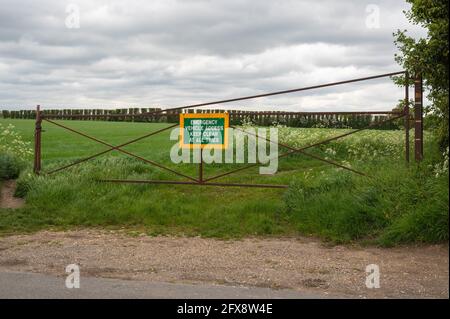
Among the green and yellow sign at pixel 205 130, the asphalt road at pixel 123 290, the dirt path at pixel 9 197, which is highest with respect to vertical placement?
the green and yellow sign at pixel 205 130

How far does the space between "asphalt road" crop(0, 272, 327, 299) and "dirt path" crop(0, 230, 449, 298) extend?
0.98 feet

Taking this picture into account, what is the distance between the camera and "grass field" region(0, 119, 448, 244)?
8.76 m

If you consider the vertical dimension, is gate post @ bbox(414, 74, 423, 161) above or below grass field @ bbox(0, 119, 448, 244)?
above

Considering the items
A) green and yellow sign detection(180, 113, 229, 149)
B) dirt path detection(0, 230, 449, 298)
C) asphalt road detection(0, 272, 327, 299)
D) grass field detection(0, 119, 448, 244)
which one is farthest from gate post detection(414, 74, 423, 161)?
asphalt road detection(0, 272, 327, 299)

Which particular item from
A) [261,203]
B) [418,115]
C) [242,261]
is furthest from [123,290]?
[418,115]

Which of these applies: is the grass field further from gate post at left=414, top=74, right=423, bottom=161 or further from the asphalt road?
the asphalt road

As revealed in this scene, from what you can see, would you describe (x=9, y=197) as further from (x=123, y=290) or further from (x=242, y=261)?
(x=123, y=290)

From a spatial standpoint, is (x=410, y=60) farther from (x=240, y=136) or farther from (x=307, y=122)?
(x=307, y=122)

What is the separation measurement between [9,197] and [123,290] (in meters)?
6.92

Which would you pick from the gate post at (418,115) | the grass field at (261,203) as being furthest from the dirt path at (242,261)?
the gate post at (418,115)

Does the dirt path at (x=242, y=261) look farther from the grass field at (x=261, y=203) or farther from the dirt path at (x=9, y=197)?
the dirt path at (x=9, y=197)

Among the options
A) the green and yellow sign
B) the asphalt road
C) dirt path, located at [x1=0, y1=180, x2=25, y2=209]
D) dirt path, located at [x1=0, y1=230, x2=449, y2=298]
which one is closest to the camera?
the asphalt road

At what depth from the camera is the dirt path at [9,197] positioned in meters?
11.6

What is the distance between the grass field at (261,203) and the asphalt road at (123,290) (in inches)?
116
